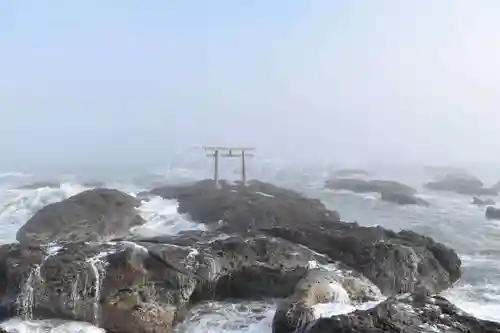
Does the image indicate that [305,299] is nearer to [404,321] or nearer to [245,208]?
[404,321]

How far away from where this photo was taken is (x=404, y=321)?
29.0ft

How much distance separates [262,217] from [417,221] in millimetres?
9542

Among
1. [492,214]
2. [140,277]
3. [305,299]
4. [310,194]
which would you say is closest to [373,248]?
[305,299]

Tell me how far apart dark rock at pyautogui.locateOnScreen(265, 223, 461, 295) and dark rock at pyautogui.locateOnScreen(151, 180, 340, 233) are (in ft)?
7.59

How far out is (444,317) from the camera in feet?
29.7

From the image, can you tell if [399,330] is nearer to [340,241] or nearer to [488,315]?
[488,315]

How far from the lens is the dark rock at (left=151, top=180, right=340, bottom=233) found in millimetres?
20234

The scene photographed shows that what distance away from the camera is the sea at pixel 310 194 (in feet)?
38.2

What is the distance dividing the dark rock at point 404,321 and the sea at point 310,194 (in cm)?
170

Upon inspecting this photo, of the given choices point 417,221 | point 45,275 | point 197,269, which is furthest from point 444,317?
point 417,221

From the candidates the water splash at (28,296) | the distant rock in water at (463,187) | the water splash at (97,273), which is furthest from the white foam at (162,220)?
the distant rock in water at (463,187)

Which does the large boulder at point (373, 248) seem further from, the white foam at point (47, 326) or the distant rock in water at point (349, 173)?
the distant rock in water at point (349, 173)

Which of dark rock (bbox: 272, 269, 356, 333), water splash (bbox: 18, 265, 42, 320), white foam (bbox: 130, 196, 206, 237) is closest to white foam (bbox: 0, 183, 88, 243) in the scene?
white foam (bbox: 130, 196, 206, 237)

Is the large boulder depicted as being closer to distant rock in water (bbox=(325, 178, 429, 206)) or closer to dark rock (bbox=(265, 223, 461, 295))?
dark rock (bbox=(265, 223, 461, 295))
